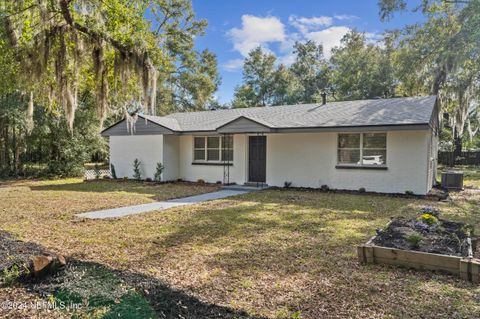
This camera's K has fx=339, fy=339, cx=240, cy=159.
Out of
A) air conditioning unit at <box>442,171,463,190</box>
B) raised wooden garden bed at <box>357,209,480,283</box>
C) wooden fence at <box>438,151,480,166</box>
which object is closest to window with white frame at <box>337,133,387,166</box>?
air conditioning unit at <box>442,171,463,190</box>

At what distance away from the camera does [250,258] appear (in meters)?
4.67

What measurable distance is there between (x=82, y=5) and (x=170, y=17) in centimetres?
1924

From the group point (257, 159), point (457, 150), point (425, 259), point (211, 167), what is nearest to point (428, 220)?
point (425, 259)

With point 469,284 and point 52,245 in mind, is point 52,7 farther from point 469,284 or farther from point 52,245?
point 469,284

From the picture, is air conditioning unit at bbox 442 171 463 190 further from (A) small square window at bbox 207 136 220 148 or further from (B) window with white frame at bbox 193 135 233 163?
(A) small square window at bbox 207 136 220 148

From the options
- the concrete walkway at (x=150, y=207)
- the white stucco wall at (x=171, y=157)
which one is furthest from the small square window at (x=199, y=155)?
the concrete walkway at (x=150, y=207)

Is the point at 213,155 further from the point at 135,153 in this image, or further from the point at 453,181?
the point at 453,181

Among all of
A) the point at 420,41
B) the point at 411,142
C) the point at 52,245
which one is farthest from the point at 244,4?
the point at 52,245

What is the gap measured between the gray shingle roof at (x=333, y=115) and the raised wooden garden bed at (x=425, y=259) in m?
6.93

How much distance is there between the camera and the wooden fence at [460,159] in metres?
25.5

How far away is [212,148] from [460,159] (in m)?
21.1

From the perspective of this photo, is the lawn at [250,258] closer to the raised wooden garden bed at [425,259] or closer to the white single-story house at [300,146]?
A: the raised wooden garden bed at [425,259]

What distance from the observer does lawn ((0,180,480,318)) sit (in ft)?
10.5

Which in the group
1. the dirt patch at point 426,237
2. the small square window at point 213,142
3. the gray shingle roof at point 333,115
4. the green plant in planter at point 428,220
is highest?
the gray shingle roof at point 333,115
